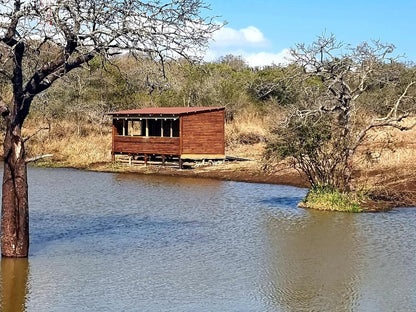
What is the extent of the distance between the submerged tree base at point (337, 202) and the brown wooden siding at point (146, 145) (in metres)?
13.2

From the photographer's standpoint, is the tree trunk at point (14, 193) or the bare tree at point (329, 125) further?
the bare tree at point (329, 125)

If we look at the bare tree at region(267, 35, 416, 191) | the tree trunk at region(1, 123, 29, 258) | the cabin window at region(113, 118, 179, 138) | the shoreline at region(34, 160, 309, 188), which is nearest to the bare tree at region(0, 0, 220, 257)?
the tree trunk at region(1, 123, 29, 258)

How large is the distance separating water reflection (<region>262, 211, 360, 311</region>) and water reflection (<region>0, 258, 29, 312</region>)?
3.92m

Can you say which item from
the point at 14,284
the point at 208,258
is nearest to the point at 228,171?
the point at 208,258

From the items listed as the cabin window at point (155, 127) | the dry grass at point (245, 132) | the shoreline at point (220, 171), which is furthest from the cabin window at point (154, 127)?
the dry grass at point (245, 132)

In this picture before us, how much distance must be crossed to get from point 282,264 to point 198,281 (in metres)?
2.30

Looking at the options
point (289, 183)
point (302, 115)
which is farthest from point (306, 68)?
point (289, 183)

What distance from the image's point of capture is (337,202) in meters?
20.0

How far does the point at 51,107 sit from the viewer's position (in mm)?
41938

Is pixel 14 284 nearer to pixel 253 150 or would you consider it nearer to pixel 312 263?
pixel 312 263

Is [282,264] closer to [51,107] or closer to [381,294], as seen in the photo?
[381,294]

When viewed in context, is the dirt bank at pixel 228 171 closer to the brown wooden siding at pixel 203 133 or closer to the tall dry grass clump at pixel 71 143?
the brown wooden siding at pixel 203 133

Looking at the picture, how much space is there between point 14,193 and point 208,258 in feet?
13.4

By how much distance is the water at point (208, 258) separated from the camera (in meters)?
10.8
